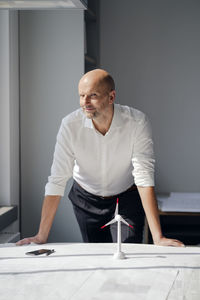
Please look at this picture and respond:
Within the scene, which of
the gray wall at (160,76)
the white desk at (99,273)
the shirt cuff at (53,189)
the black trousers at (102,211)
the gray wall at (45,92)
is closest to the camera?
the white desk at (99,273)

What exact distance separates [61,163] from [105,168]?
0.24 m

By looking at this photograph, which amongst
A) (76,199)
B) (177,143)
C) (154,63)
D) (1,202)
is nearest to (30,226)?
(1,202)

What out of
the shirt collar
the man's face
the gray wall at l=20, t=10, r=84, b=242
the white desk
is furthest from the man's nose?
the gray wall at l=20, t=10, r=84, b=242

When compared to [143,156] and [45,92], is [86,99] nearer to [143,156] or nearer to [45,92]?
[143,156]

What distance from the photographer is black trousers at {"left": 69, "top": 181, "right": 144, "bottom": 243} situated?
2.67 m

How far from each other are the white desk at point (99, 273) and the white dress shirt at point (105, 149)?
40cm

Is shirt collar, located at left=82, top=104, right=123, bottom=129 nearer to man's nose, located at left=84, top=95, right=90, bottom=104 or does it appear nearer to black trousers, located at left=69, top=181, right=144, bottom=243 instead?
man's nose, located at left=84, top=95, right=90, bottom=104

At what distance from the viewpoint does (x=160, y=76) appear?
422cm

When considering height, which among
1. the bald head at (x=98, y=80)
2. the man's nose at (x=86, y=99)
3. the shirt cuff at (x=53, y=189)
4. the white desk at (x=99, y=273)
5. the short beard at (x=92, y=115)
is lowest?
the white desk at (x=99, y=273)

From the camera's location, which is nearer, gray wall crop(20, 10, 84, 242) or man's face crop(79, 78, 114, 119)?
man's face crop(79, 78, 114, 119)

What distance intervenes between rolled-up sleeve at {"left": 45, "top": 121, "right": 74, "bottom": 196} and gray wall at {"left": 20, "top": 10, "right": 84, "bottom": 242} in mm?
1035

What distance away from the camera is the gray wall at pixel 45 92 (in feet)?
11.6

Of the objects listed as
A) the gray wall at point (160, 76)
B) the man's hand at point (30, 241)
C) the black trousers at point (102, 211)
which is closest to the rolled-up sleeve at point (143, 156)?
the black trousers at point (102, 211)

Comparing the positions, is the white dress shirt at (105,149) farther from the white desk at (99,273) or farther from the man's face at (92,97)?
the white desk at (99,273)
